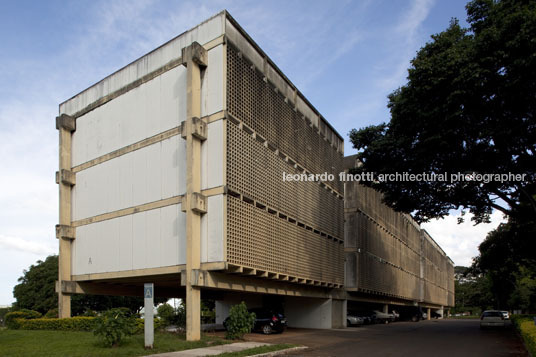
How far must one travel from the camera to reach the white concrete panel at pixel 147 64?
76.6ft

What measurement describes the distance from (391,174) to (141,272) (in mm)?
15959

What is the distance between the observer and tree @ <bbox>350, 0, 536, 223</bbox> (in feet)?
64.0

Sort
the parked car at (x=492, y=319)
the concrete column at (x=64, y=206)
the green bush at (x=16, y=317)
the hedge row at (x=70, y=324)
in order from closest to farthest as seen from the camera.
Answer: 1. the hedge row at (x=70, y=324)
2. the concrete column at (x=64, y=206)
3. the green bush at (x=16, y=317)
4. the parked car at (x=492, y=319)

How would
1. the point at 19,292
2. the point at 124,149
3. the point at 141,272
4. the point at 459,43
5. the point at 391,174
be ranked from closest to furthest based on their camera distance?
1. the point at 459,43
2. the point at 141,272
3. the point at 124,149
4. the point at 391,174
5. the point at 19,292

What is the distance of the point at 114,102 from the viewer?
28.0 metres

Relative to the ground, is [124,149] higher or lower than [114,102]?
lower

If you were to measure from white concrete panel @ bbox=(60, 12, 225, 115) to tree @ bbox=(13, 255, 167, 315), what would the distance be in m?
27.3

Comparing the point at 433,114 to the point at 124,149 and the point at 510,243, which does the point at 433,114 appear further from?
the point at 510,243

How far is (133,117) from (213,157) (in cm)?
738

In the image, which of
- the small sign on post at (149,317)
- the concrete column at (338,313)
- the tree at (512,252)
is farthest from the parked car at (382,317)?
the small sign on post at (149,317)

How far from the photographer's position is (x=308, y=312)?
35.8 m

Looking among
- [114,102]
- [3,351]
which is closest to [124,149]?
[114,102]

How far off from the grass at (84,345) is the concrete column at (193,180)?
4.01ft

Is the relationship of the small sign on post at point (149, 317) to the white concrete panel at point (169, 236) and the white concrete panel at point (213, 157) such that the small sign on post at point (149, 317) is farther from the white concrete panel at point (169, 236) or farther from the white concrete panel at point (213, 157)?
the white concrete panel at point (213, 157)
